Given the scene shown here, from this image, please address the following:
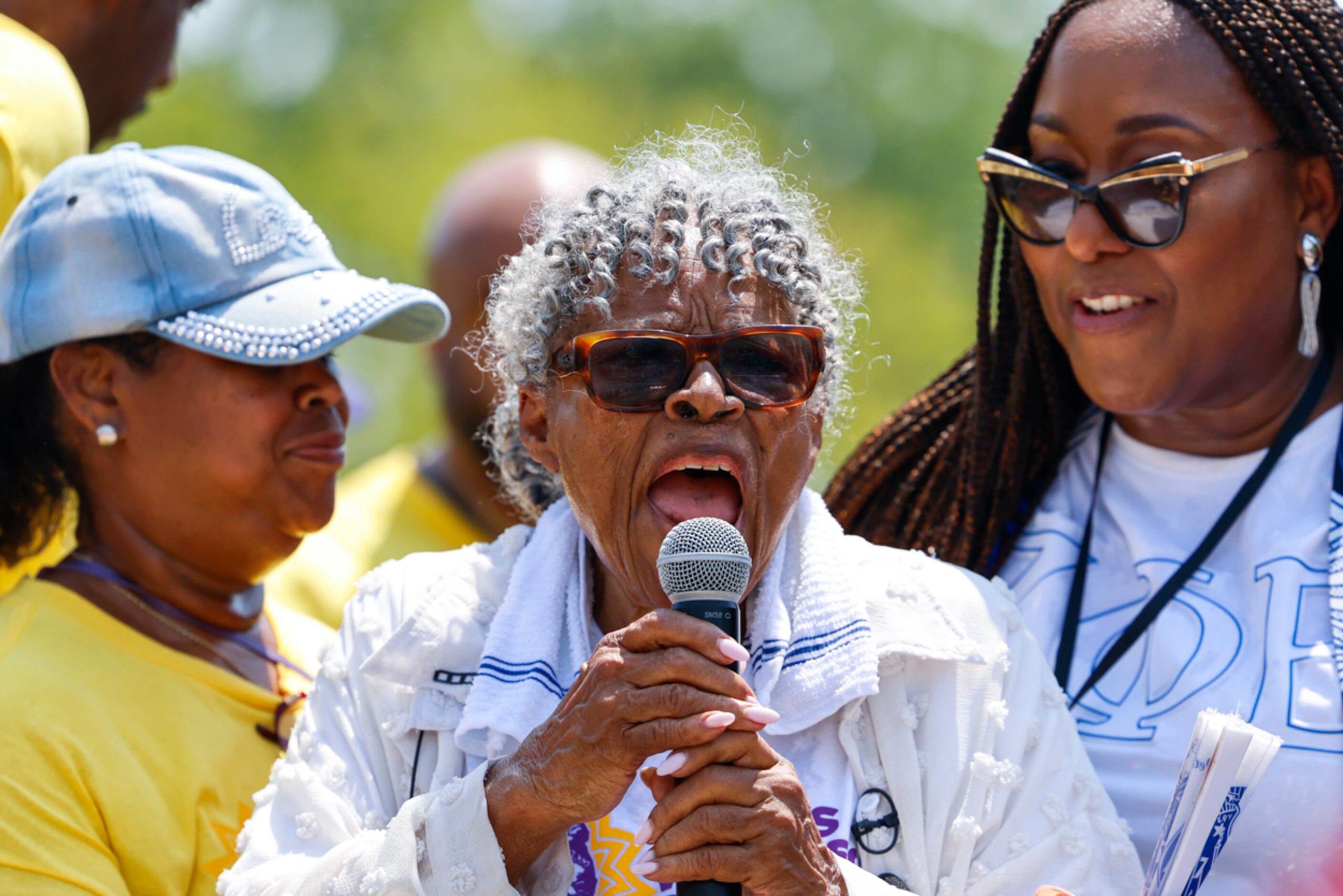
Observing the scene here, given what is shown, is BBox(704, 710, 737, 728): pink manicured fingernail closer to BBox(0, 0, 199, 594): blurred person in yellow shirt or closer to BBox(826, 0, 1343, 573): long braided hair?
BBox(826, 0, 1343, 573): long braided hair

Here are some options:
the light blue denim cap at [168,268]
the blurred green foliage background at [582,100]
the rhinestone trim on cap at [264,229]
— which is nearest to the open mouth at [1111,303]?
the light blue denim cap at [168,268]

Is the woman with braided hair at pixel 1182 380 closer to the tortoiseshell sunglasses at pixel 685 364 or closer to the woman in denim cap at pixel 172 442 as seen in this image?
the tortoiseshell sunglasses at pixel 685 364

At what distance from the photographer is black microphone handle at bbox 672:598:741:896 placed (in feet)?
8.07

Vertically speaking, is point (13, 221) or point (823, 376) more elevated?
point (823, 376)

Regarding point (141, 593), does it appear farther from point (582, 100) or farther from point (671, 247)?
point (582, 100)

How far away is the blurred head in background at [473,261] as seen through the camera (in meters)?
6.44

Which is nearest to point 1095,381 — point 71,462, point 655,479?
point 655,479

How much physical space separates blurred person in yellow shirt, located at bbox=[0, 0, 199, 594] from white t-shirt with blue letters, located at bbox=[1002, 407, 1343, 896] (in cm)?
272

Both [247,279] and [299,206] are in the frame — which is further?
[299,206]

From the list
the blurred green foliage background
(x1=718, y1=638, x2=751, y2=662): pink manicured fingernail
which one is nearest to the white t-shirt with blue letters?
(x1=718, y1=638, x2=751, y2=662): pink manicured fingernail

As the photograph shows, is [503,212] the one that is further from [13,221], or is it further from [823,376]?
[823,376]

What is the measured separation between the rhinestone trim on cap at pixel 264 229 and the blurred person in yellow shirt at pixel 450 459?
67.0 inches

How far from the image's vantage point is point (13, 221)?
3.67 metres

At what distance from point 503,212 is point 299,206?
3002 mm
